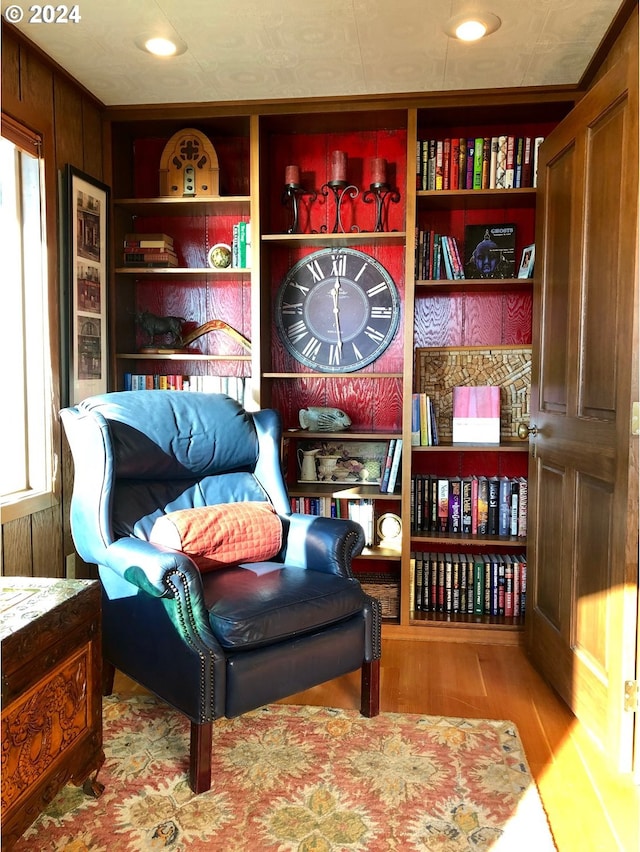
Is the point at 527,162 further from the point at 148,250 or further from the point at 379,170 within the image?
the point at 148,250

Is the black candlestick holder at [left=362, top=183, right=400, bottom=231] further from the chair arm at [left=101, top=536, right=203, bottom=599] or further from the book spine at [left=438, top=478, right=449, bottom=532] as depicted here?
the chair arm at [left=101, top=536, right=203, bottom=599]

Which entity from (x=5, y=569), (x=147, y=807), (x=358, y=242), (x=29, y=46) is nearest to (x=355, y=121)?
(x=358, y=242)

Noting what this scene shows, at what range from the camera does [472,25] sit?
2.20 meters

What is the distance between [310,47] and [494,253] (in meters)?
1.20

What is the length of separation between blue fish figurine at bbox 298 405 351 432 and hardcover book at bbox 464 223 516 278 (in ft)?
2.88

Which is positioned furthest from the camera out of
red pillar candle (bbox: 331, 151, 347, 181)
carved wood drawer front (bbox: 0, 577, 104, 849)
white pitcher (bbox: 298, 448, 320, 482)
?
white pitcher (bbox: 298, 448, 320, 482)

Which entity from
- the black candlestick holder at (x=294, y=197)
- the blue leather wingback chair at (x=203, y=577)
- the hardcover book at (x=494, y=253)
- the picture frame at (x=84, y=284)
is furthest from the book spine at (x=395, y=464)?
the picture frame at (x=84, y=284)

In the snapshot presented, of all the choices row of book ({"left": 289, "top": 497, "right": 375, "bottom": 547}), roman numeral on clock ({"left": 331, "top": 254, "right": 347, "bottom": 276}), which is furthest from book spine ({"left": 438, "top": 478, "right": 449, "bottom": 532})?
roman numeral on clock ({"left": 331, "top": 254, "right": 347, "bottom": 276})

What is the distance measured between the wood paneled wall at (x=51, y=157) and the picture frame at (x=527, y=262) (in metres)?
1.94

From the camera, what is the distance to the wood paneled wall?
7.57 feet

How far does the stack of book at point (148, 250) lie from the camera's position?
9.95ft

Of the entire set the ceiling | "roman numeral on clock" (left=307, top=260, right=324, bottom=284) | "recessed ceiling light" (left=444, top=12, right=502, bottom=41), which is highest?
the ceiling

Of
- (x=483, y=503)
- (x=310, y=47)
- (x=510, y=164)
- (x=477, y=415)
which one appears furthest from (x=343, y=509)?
(x=310, y=47)

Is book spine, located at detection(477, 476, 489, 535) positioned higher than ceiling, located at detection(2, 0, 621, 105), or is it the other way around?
ceiling, located at detection(2, 0, 621, 105)
